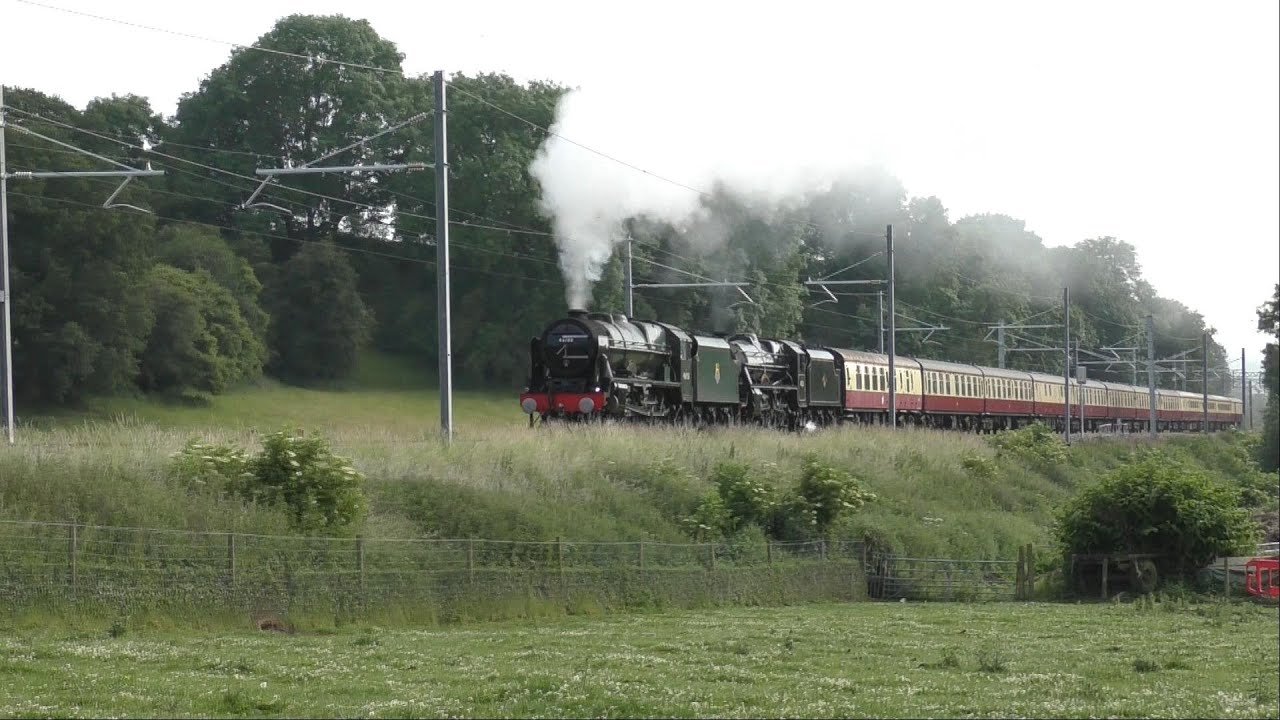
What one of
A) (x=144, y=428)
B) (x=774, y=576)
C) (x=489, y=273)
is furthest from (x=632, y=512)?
(x=489, y=273)

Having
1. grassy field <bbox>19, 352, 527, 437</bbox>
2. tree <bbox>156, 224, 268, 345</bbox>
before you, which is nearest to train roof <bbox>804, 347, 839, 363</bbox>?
grassy field <bbox>19, 352, 527, 437</bbox>

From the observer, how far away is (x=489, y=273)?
7394 centimetres

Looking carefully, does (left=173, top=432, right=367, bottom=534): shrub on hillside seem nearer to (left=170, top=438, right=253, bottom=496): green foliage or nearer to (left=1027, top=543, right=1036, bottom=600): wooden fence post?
(left=170, top=438, right=253, bottom=496): green foliage

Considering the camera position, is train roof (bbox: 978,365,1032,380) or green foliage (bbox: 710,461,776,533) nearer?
green foliage (bbox: 710,461,776,533)

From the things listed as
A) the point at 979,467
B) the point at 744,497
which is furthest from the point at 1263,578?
the point at 979,467

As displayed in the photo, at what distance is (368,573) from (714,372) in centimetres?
2424

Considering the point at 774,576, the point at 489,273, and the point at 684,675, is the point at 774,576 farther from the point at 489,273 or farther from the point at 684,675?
the point at 489,273

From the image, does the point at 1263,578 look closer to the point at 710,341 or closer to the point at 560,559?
the point at 560,559

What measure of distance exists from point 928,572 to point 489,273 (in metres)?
45.8

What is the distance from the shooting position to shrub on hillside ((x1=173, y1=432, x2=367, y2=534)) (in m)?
22.3

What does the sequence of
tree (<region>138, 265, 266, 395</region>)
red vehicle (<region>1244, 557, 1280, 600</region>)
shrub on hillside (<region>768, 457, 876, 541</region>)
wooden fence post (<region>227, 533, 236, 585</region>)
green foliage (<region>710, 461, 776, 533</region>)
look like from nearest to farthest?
1. wooden fence post (<region>227, 533, 236, 585</region>)
2. red vehicle (<region>1244, 557, 1280, 600</region>)
3. green foliage (<region>710, 461, 776, 533</region>)
4. shrub on hillside (<region>768, 457, 876, 541</region>)
5. tree (<region>138, 265, 266, 395</region>)

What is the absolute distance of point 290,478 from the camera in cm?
2273

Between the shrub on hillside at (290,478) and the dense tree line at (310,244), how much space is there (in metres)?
29.4

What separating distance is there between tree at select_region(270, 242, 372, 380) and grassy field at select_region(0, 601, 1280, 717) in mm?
51361
